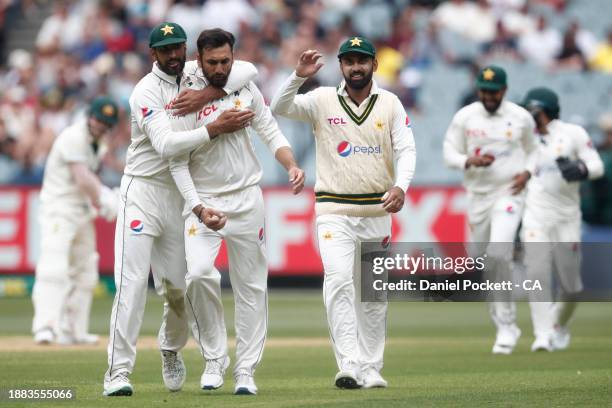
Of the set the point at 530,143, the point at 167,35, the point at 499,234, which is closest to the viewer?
the point at 167,35

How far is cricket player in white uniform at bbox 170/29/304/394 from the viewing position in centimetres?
922

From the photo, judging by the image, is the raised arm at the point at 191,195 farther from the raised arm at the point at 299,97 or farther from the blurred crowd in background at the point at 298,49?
the blurred crowd in background at the point at 298,49

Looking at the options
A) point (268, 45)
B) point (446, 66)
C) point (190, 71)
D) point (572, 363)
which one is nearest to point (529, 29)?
point (446, 66)

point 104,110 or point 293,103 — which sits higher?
point 293,103

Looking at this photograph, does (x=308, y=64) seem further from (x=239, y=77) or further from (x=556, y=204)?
(x=556, y=204)

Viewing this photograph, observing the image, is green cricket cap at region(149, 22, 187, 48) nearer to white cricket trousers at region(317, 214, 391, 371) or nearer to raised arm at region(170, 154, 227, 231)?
raised arm at region(170, 154, 227, 231)

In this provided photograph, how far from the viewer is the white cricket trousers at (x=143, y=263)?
9219mm

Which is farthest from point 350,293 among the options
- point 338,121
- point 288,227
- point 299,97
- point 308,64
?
point 288,227

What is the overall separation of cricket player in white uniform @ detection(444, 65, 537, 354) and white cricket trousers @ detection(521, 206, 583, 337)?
0.49m

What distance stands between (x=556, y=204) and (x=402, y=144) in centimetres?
457

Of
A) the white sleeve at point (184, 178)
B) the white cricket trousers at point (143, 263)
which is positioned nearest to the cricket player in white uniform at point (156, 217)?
the white cricket trousers at point (143, 263)

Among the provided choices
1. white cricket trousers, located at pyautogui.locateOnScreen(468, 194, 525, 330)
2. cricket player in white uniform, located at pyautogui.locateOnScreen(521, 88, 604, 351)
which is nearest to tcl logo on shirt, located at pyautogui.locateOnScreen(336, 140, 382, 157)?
white cricket trousers, located at pyautogui.locateOnScreen(468, 194, 525, 330)

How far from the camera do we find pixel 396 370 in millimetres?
11453

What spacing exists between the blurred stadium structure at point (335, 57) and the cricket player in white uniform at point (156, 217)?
36.0ft
